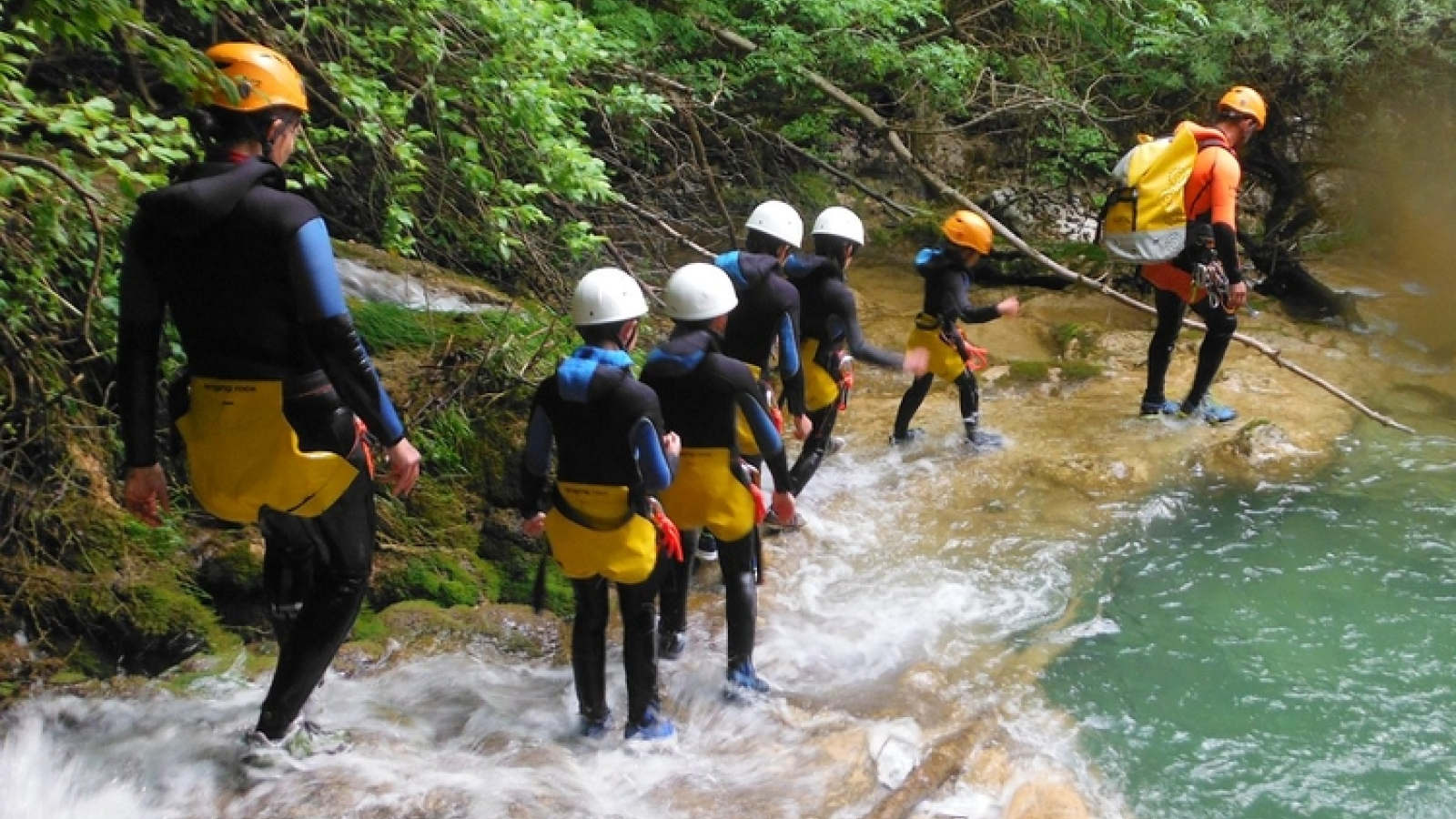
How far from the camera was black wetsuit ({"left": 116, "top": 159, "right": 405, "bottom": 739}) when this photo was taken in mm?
3104

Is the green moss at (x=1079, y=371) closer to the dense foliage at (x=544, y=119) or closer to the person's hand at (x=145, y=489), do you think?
the dense foliage at (x=544, y=119)

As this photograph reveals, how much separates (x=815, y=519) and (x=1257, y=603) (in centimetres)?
255

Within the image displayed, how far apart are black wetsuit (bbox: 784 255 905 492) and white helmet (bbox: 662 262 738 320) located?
1746mm

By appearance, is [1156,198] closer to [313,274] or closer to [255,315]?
[313,274]

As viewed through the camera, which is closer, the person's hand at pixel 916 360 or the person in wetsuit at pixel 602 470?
the person in wetsuit at pixel 602 470

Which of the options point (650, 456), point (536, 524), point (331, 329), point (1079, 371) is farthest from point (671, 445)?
point (1079, 371)

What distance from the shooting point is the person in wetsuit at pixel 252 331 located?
3117 mm

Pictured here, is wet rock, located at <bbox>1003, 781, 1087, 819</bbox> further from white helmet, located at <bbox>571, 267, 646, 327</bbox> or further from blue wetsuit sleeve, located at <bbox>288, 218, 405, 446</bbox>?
blue wetsuit sleeve, located at <bbox>288, 218, 405, 446</bbox>

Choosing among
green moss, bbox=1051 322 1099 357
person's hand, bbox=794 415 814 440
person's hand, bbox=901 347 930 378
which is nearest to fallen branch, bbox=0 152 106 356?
person's hand, bbox=794 415 814 440

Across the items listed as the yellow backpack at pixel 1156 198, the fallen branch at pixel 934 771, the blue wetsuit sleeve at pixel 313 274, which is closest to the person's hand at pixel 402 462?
the blue wetsuit sleeve at pixel 313 274

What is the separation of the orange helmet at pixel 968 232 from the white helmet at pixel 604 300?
3.55 m

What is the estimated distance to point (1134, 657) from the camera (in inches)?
208

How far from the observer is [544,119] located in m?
5.63

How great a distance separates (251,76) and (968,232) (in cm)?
474
